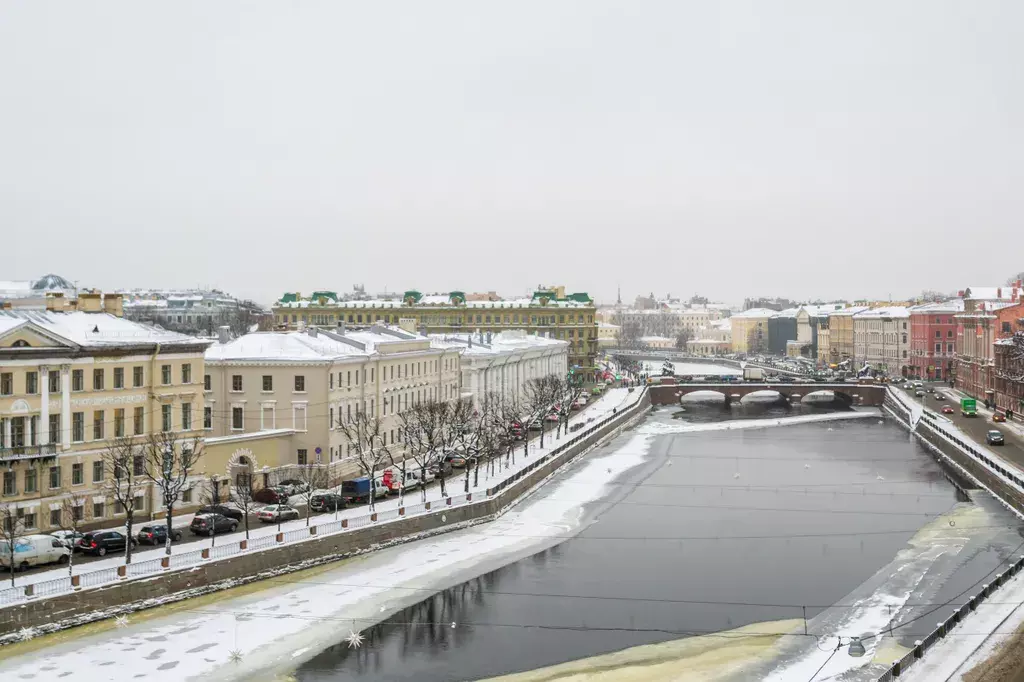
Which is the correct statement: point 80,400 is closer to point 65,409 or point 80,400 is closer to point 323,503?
point 65,409

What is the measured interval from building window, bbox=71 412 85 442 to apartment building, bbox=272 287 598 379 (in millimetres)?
78673

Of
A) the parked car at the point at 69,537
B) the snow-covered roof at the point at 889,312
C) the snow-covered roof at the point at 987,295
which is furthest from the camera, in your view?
the snow-covered roof at the point at 889,312

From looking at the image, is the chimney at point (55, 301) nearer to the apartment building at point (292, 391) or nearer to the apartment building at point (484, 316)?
the apartment building at point (292, 391)

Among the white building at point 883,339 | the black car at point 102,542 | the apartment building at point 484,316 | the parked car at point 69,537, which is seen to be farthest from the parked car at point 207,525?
the white building at point 883,339

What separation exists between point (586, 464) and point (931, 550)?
81.1 ft

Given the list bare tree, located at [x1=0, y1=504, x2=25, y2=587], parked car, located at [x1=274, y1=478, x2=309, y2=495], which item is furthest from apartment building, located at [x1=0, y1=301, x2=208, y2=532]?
parked car, located at [x1=274, y1=478, x2=309, y2=495]

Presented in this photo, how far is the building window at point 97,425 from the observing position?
121 feet

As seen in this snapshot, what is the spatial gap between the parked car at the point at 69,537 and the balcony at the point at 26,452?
2.39 meters

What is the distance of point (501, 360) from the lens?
7588 cm

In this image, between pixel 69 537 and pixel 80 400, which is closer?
pixel 69 537

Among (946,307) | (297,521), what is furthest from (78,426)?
(946,307)

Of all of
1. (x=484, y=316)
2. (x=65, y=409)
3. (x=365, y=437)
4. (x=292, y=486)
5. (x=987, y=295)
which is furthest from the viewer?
(x=484, y=316)

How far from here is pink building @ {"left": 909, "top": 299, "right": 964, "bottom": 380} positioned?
114m

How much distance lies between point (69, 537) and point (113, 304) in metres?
12.8
